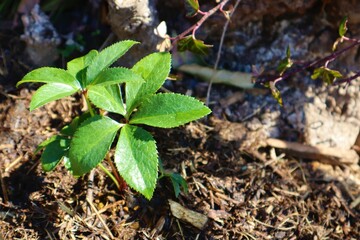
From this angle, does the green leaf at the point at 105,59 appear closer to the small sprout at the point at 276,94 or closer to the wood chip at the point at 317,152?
the small sprout at the point at 276,94

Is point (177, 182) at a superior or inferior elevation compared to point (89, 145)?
inferior

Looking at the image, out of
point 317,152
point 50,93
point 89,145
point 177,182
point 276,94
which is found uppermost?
point 50,93

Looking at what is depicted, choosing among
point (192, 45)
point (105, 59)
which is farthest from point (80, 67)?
point (192, 45)

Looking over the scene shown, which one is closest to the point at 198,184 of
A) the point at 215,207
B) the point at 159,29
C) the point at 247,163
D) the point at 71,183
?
the point at 215,207

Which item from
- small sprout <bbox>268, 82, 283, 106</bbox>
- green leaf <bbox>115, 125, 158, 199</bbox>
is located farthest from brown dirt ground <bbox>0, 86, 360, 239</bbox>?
green leaf <bbox>115, 125, 158, 199</bbox>

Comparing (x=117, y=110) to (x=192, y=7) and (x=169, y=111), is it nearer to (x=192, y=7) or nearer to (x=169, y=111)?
(x=169, y=111)
